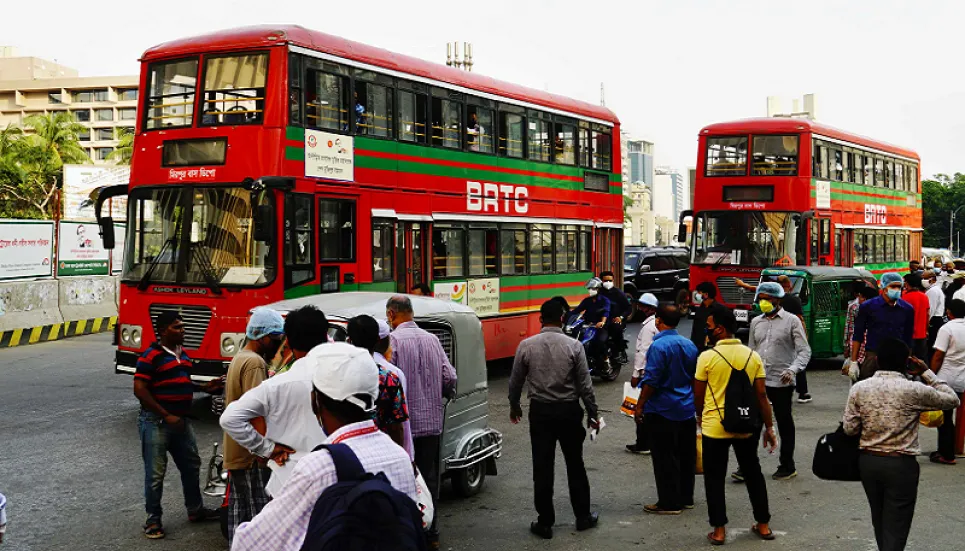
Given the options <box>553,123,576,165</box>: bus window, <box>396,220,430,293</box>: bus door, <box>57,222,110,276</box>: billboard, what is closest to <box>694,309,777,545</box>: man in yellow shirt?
<box>396,220,430,293</box>: bus door

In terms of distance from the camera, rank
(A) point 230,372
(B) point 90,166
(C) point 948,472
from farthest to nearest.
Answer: (B) point 90,166
(C) point 948,472
(A) point 230,372

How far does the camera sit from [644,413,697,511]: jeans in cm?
808

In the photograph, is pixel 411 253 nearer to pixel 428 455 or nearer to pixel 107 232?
pixel 107 232

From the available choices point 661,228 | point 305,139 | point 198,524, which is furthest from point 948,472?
point 661,228

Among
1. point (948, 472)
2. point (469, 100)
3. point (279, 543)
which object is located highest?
point (469, 100)

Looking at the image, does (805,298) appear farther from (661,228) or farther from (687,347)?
(661,228)

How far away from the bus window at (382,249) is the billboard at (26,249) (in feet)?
37.4

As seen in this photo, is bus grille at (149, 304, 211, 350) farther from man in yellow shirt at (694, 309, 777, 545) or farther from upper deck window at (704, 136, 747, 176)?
upper deck window at (704, 136, 747, 176)

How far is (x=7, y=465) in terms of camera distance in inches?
387

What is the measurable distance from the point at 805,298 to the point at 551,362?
1059 cm

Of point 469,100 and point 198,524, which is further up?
point 469,100

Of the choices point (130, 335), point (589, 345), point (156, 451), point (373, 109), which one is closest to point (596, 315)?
point (589, 345)

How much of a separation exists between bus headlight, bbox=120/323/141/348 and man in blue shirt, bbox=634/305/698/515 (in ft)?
21.6

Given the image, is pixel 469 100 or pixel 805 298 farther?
pixel 805 298
